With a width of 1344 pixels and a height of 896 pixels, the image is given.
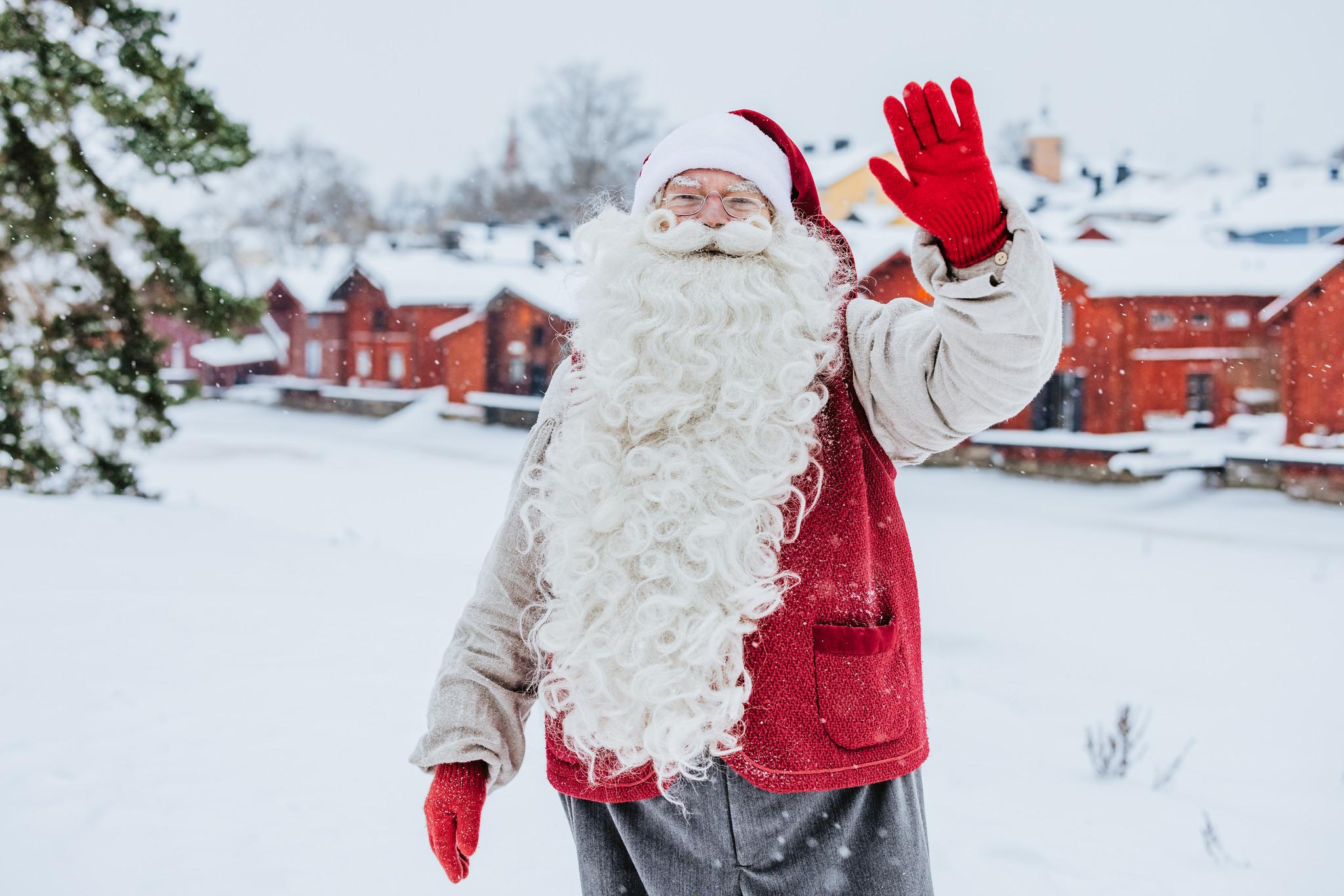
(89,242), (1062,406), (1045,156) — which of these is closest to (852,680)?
(89,242)

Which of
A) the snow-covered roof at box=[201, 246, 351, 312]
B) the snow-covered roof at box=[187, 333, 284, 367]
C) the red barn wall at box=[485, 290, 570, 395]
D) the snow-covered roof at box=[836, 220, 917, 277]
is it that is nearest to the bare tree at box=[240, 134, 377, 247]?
the snow-covered roof at box=[201, 246, 351, 312]

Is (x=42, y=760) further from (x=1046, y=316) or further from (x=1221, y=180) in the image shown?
(x=1221, y=180)

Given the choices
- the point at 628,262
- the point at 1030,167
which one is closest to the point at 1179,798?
the point at 628,262

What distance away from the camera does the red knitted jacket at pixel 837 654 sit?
5.39 feet

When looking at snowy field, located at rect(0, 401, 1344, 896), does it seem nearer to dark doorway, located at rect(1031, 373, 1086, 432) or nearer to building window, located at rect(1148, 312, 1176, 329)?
dark doorway, located at rect(1031, 373, 1086, 432)

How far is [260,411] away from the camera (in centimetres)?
3466

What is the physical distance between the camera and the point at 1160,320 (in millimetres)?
21203

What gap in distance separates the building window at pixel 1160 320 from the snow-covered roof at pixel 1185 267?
17.8 inches

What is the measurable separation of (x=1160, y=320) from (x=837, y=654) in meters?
22.4

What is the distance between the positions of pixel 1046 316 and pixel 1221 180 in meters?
53.4

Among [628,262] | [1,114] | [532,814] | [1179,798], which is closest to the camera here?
[628,262]

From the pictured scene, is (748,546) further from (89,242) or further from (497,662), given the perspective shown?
(89,242)

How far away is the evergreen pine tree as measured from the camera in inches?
379

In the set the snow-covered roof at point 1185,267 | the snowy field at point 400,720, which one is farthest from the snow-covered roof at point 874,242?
the snowy field at point 400,720
